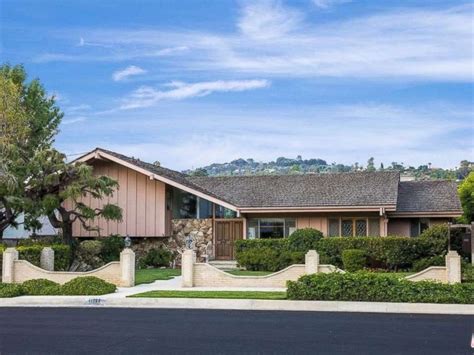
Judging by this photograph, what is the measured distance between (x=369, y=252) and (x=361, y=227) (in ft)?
13.1

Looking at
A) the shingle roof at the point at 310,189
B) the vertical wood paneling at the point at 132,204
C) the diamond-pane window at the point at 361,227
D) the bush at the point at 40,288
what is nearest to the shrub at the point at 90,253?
the vertical wood paneling at the point at 132,204

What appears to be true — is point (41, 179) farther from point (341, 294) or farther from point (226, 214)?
point (341, 294)

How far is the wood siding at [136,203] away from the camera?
33344 mm

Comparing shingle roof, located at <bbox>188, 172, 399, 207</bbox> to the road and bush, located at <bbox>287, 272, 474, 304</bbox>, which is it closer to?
bush, located at <bbox>287, 272, 474, 304</bbox>

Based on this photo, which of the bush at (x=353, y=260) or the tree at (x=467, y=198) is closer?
the bush at (x=353, y=260)

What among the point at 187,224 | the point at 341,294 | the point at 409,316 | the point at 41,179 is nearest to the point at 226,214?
the point at 187,224

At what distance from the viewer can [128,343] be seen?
12.0 m

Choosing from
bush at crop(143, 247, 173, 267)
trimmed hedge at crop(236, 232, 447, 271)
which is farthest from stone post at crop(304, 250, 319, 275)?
bush at crop(143, 247, 173, 267)

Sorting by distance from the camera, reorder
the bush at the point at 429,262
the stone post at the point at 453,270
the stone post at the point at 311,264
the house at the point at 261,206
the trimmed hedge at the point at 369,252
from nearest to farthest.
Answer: the stone post at the point at 453,270, the stone post at the point at 311,264, the bush at the point at 429,262, the trimmed hedge at the point at 369,252, the house at the point at 261,206

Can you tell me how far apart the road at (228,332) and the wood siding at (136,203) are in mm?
15765

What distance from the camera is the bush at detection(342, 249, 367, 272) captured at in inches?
1076

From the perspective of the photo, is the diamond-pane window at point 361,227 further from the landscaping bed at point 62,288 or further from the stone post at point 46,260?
the stone post at point 46,260

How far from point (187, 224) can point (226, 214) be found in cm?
211

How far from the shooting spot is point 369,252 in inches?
1114
